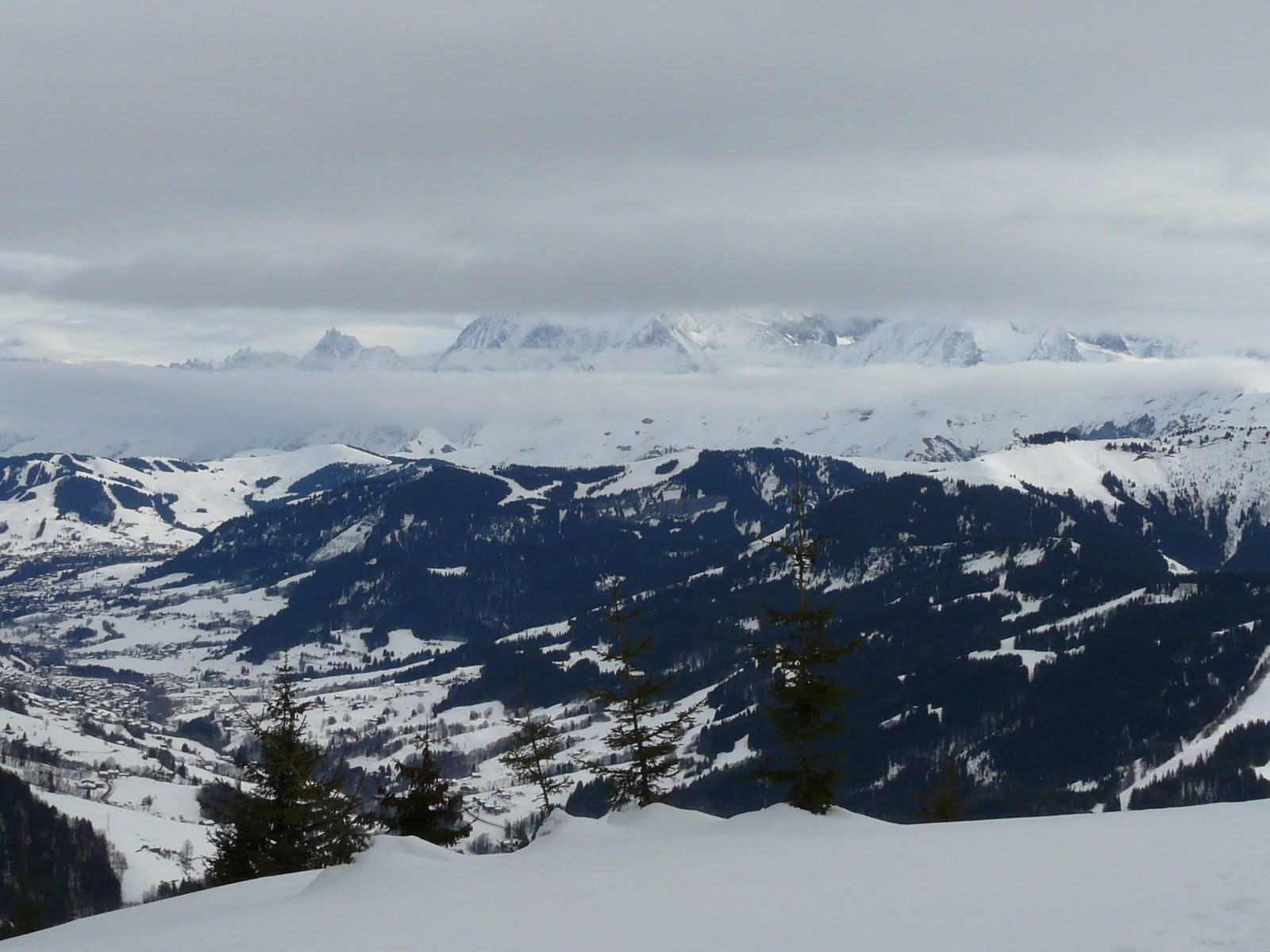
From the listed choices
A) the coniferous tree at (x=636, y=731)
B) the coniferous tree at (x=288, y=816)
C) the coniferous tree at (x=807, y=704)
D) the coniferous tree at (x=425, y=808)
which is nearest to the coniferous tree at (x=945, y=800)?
the coniferous tree at (x=636, y=731)

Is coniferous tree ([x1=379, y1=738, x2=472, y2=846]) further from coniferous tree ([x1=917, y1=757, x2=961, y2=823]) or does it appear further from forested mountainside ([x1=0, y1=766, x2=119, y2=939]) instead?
forested mountainside ([x1=0, y1=766, x2=119, y2=939])

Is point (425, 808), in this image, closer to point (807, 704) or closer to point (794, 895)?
point (807, 704)

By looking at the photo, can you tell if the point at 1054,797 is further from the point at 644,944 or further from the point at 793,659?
the point at 644,944

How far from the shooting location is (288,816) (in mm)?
48281

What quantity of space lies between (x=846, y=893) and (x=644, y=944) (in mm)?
5134

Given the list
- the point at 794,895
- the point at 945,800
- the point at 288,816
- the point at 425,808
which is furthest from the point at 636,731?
the point at 794,895

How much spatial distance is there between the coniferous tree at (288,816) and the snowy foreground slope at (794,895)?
40.0 feet

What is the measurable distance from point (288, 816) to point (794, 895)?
104 ft

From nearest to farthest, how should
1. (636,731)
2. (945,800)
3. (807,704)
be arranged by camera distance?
(807,704) < (636,731) < (945,800)

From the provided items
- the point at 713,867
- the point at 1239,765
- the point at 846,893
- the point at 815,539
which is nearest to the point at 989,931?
the point at 846,893

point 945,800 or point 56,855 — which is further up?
point 945,800

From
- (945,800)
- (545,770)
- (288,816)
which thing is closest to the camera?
(288,816)

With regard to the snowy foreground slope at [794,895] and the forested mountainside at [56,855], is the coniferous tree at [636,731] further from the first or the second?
the forested mountainside at [56,855]

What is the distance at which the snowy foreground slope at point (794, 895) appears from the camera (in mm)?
20438
